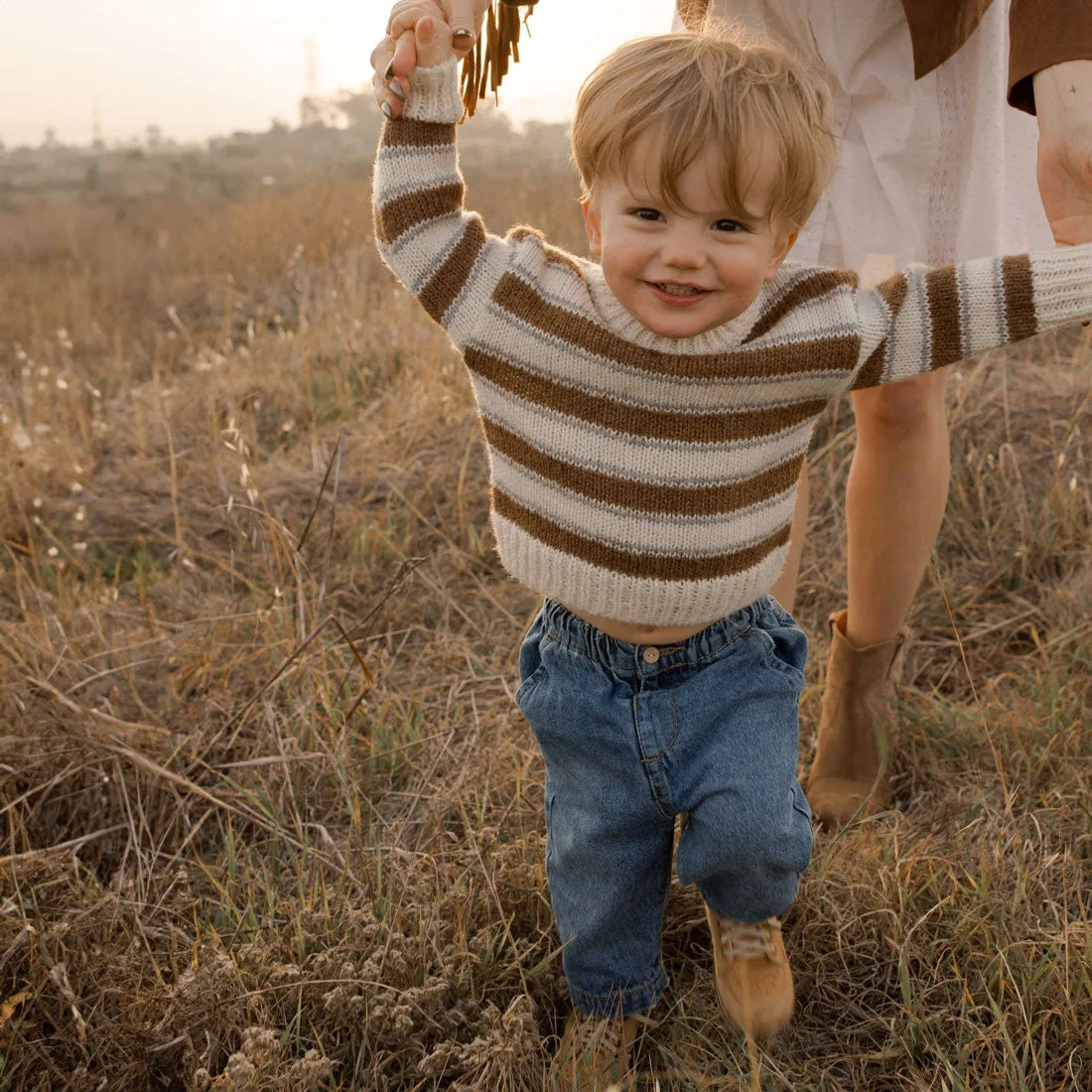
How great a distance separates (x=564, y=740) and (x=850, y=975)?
65 cm

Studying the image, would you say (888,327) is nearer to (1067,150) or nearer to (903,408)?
(1067,150)

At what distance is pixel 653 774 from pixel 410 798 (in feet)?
2.40

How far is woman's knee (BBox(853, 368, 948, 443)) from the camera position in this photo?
6.35 ft

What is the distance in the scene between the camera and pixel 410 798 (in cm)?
213

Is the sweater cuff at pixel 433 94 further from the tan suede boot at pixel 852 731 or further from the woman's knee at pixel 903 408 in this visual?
the tan suede boot at pixel 852 731

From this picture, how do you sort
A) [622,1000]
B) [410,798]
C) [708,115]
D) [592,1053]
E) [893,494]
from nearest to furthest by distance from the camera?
[708,115]
[592,1053]
[622,1000]
[893,494]
[410,798]

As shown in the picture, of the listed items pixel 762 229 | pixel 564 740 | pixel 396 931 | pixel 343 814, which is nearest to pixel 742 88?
pixel 762 229

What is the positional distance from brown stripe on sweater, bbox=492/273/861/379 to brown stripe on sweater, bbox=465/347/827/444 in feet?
0.19

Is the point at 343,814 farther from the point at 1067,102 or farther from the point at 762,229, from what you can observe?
the point at 1067,102

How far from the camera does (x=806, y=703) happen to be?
93.2 inches

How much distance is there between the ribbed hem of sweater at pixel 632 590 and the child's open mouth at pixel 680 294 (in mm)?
371

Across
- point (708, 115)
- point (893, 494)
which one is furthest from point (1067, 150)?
point (893, 494)

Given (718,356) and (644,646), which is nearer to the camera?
(718,356)

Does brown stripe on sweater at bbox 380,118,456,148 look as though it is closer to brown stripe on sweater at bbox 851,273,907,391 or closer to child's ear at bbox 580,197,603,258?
child's ear at bbox 580,197,603,258
